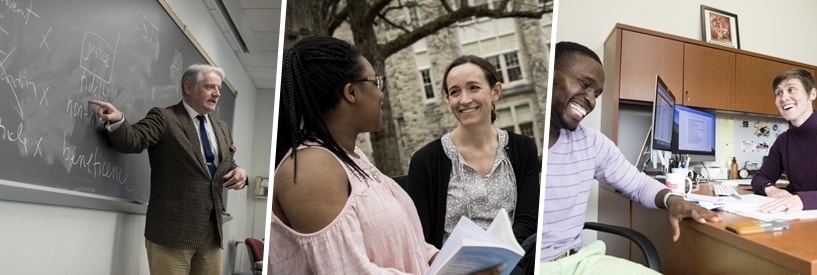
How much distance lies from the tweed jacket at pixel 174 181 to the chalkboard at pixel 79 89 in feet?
0.18

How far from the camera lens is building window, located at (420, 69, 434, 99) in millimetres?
862

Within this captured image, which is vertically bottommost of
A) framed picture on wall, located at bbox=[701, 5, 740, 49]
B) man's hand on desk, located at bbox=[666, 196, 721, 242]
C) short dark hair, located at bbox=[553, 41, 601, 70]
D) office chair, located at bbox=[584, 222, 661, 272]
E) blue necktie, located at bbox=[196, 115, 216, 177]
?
office chair, located at bbox=[584, 222, 661, 272]

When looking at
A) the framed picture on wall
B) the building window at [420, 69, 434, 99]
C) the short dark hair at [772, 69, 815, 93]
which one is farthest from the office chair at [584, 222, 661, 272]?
the framed picture on wall

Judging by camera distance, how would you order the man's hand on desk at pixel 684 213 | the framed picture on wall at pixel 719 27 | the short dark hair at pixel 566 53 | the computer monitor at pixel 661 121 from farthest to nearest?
1. the framed picture on wall at pixel 719 27
2. the computer monitor at pixel 661 121
3. the man's hand on desk at pixel 684 213
4. the short dark hair at pixel 566 53

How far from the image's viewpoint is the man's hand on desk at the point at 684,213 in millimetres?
1438

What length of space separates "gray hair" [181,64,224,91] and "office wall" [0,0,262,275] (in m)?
0.05

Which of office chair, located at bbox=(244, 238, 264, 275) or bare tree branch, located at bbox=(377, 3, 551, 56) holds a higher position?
bare tree branch, located at bbox=(377, 3, 551, 56)

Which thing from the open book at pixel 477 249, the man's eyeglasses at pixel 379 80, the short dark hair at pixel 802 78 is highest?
the short dark hair at pixel 802 78

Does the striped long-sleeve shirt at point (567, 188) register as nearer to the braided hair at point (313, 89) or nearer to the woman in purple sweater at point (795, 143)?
the braided hair at point (313, 89)

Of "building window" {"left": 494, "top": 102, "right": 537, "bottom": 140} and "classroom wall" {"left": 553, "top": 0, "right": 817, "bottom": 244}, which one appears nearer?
"building window" {"left": 494, "top": 102, "right": 537, "bottom": 140}

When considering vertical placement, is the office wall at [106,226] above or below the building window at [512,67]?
below

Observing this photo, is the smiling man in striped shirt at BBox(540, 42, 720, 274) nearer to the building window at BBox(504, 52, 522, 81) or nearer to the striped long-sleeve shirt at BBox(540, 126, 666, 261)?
the striped long-sleeve shirt at BBox(540, 126, 666, 261)

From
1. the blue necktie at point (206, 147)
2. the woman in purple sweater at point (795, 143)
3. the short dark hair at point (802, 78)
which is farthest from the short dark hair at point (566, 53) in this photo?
the short dark hair at point (802, 78)

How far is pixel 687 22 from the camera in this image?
273 centimetres
